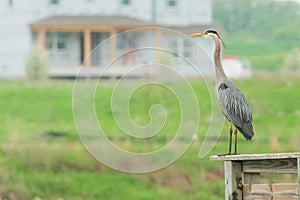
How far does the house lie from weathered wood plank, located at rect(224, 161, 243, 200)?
4035 centimetres

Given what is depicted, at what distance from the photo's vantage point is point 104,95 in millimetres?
41594

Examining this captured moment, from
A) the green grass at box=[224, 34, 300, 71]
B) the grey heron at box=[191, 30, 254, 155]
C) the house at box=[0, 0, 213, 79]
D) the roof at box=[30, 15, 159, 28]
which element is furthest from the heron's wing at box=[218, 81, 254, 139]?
the green grass at box=[224, 34, 300, 71]

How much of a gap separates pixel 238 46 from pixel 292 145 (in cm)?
4937

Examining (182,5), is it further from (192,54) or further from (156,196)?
(156,196)

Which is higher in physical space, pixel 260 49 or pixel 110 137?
pixel 260 49

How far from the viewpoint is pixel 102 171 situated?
3106cm

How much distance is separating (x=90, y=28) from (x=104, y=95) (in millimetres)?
13010

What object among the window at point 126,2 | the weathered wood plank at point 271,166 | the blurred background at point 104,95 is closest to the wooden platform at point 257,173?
the weathered wood plank at point 271,166

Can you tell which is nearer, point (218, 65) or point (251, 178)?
point (251, 178)

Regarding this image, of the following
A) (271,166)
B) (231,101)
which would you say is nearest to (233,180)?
(271,166)

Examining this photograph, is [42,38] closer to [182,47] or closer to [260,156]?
[182,47]

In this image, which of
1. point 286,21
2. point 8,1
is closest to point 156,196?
point 8,1

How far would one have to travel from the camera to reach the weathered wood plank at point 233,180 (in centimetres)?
1092

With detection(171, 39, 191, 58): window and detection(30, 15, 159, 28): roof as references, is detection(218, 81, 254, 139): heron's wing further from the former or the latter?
detection(30, 15, 159, 28): roof
